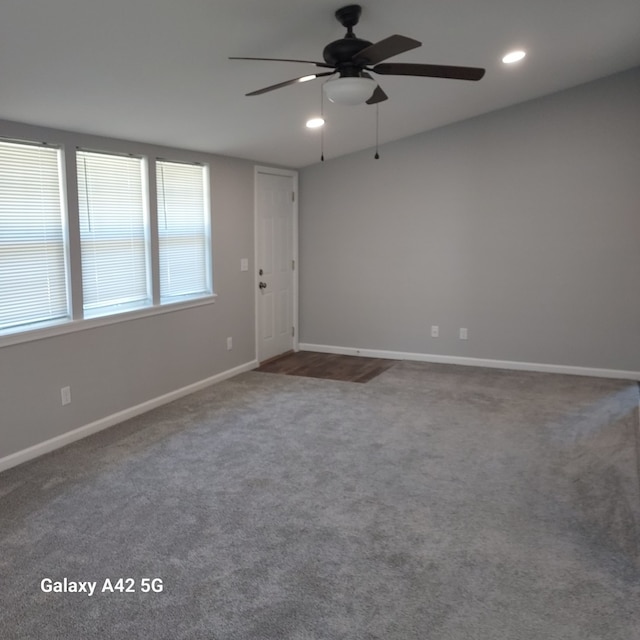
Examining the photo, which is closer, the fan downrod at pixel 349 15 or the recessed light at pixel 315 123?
the fan downrod at pixel 349 15

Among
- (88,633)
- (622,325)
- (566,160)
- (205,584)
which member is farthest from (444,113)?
(88,633)

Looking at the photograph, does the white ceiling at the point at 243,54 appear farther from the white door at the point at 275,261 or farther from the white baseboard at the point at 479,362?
the white baseboard at the point at 479,362

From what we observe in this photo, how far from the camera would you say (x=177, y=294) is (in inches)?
193

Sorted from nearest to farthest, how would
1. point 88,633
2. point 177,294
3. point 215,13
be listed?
1. point 88,633
2. point 215,13
3. point 177,294

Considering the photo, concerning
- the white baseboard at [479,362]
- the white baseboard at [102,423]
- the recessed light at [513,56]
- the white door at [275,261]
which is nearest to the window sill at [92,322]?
the white baseboard at [102,423]

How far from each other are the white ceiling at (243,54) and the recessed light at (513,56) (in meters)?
0.06

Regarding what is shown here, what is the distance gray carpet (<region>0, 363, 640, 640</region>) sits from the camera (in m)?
2.12

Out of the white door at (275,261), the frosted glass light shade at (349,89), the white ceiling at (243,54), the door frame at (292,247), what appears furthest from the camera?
the white door at (275,261)

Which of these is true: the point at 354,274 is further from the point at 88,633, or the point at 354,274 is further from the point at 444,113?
the point at 88,633

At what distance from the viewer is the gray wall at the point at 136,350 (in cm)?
349

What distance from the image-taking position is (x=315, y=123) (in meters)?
4.72

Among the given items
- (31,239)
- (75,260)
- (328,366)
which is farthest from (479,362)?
(31,239)

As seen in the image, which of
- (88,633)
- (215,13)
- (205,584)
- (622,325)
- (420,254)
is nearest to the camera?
(88,633)

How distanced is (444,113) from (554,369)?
2.78 m
